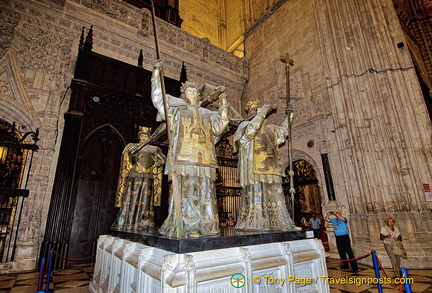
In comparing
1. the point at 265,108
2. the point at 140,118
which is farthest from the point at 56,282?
the point at 140,118

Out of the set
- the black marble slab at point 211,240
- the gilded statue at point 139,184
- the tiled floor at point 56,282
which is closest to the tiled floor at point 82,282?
Answer: the tiled floor at point 56,282

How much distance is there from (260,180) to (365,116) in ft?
15.1

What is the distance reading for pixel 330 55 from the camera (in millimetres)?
7109

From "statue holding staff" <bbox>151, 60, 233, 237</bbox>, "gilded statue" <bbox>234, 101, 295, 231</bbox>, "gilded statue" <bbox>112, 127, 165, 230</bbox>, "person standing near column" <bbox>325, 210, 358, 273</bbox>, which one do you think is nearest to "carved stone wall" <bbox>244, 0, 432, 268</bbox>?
"person standing near column" <bbox>325, 210, 358, 273</bbox>

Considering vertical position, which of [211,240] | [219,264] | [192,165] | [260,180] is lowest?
[219,264]

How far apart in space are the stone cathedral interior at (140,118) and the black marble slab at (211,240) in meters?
2.11

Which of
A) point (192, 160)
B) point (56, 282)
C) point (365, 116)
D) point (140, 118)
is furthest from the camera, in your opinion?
point (140, 118)

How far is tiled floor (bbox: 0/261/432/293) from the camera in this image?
3334mm

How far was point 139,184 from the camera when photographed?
395 centimetres

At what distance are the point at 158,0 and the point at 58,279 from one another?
11.3 meters

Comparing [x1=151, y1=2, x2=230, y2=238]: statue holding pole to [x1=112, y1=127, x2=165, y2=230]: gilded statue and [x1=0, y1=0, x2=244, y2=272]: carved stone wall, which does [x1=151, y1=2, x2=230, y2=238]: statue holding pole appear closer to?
[x1=112, y1=127, x2=165, y2=230]: gilded statue

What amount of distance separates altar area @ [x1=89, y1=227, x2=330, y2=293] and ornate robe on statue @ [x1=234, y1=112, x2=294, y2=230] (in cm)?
50

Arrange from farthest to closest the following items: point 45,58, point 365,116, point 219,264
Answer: point 45,58 < point 365,116 < point 219,264

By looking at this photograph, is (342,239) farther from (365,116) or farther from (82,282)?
(82,282)
